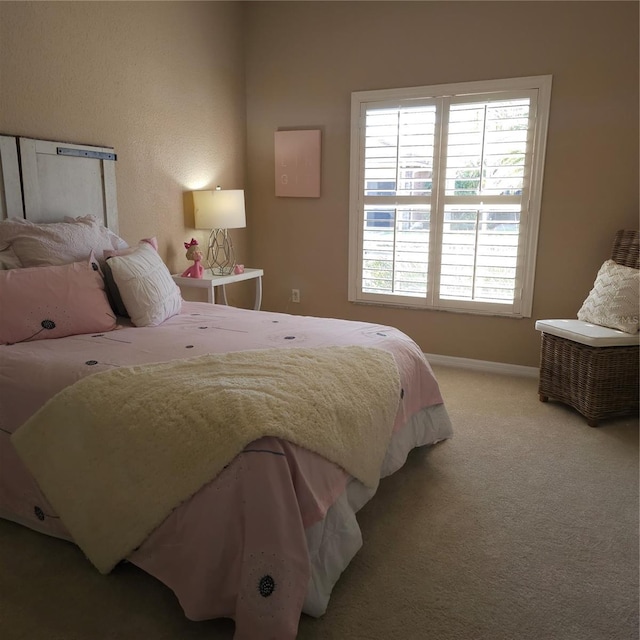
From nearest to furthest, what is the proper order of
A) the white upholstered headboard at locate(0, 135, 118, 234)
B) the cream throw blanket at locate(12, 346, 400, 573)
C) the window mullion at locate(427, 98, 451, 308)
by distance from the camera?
the cream throw blanket at locate(12, 346, 400, 573) → the white upholstered headboard at locate(0, 135, 118, 234) → the window mullion at locate(427, 98, 451, 308)

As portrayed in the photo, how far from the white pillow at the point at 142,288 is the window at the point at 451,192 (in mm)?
1822

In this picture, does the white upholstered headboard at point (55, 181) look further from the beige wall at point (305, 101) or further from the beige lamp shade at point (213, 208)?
the beige lamp shade at point (213, 208)

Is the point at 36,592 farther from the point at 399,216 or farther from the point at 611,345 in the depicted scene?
the point at 399,216

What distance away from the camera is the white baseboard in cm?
377

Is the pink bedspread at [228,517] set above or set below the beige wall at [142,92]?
below

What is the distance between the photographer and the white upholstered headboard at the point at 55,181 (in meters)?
2.61

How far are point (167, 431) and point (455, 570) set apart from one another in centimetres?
109

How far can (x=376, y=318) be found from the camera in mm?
4184

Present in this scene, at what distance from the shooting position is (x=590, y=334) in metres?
2.88

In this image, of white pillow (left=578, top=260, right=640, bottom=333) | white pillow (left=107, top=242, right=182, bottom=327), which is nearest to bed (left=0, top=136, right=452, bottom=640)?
white pillow (left=107, top=242, right=182, bottom=327)

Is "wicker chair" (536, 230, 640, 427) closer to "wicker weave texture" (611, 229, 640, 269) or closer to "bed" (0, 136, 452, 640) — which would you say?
"wicker weave texture" (611, 229, 640, 269)

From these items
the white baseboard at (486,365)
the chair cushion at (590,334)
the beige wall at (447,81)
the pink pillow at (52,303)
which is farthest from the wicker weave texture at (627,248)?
the pink pillow at (52,303)

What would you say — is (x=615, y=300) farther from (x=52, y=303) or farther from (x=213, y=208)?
(x=52, y=303)

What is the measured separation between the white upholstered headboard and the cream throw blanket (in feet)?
4.51
